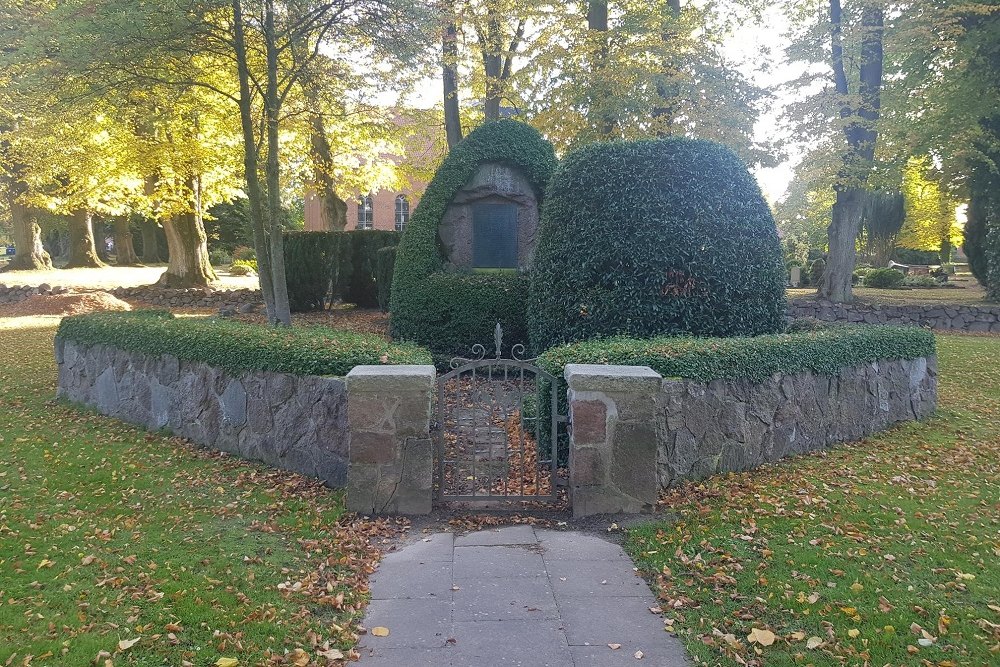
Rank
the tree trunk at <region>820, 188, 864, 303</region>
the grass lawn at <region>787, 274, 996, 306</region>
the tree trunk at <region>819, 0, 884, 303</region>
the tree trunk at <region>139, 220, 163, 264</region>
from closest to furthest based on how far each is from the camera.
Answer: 1. the tree trunk at <region>819, 0, 884, 303</region>
2. the grass lawn at <region>787, 274, 996, 306</region>
3. the tree trunk at <region>820, 188, 864, 303</region>
4. the tree trunk at <region>139, 220, 163, 264</region>

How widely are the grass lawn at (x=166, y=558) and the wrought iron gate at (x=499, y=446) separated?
0.82 metres

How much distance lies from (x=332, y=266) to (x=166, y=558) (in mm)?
13662

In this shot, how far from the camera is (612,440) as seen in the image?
17.0 ft

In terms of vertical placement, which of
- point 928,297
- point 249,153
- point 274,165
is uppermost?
point 249,153

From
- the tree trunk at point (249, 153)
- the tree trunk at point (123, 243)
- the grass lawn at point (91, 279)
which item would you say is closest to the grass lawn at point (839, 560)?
the tree trunk at point (249, 153)

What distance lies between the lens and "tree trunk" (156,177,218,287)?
22.4 metres

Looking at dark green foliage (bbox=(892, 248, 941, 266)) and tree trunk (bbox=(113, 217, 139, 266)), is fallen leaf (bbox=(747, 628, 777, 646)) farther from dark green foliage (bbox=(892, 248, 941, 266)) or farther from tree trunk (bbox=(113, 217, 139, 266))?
dark green foliage (bbox=(892, 248, 941, 266))

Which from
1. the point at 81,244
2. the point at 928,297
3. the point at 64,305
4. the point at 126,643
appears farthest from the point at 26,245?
the point at 928,297

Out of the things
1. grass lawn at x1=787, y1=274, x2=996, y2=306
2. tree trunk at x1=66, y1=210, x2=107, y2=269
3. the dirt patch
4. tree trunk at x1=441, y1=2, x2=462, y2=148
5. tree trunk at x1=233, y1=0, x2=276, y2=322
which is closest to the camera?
tree trunk at x1=233, y1=0, x2=276, y2=322

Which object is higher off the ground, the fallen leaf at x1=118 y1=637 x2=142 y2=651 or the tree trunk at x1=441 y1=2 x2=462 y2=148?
the tree trunk at x1=441 y1=2 x2=462 y2=148

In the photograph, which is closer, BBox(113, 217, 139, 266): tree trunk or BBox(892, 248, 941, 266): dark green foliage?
BBox(113, 217, 139, 266): tree trunk

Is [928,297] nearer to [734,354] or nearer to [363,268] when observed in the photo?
[363,268]

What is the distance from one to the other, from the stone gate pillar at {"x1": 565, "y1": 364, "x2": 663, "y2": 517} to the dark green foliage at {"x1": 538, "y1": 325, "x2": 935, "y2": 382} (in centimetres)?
73

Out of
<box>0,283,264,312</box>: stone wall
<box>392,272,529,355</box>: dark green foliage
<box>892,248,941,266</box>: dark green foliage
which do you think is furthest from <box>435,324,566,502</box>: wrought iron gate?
<box>892,248,941,266</box>: dark green foliage
